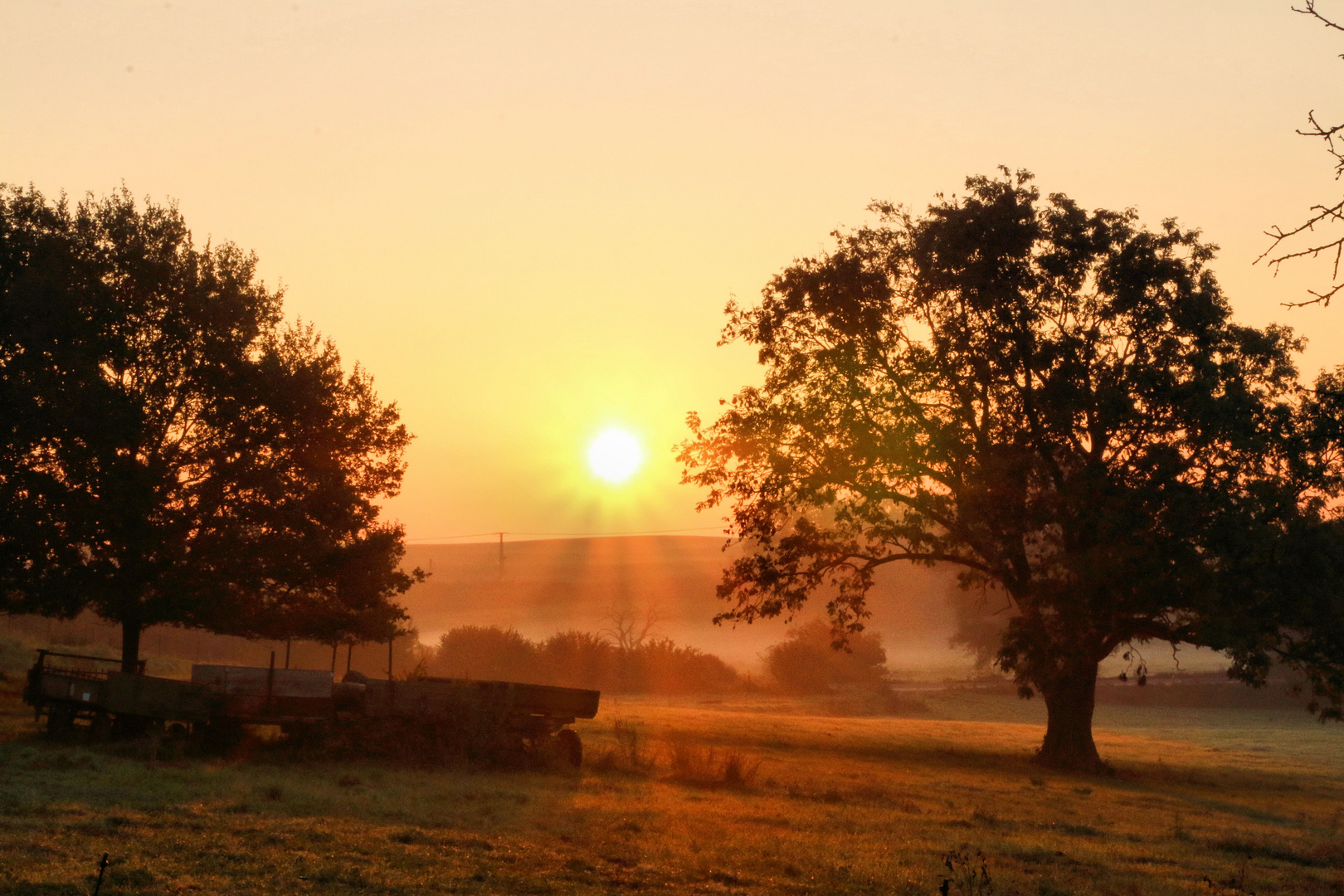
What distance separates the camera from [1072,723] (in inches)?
1264

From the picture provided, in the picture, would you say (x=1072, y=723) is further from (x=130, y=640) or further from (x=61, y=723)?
(x=130, y=640)

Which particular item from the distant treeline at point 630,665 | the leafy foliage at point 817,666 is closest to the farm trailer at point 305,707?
the distant treeline at point 630,665

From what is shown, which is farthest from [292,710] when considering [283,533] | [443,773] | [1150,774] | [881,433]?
[1150,774]

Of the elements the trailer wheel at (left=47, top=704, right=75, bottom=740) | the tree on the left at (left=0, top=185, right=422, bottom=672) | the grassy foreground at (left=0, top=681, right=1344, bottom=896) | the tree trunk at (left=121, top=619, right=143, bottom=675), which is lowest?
the grassy foreground at (left=0, top=681, right=1344, bottom=896)

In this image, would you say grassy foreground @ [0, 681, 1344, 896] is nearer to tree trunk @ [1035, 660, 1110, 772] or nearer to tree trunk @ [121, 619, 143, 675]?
tree trunk @ [1035, 660, 1110, 772]

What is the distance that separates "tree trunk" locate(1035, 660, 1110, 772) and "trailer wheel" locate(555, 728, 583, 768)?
49.2 ft

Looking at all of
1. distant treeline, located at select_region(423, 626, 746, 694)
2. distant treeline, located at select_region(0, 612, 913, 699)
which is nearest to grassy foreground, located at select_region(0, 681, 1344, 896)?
distant treeline, located at select_region(0, 612, 913, 699)

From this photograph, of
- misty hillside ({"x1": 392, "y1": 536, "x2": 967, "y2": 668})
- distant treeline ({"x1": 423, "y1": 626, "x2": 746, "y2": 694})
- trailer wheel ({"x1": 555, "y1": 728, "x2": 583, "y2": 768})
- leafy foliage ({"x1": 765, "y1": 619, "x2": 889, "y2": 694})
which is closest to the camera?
trailer wheel ({"x1": 555, "y1": 728, "x2": 583, "y2": 768})

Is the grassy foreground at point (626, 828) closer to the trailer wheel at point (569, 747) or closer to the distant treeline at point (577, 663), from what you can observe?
the trailer wheel at point (569, 747)

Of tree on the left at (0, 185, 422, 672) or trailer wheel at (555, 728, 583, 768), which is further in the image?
tree on the left at (0, 185, 422, 672)

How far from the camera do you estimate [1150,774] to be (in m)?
32.7

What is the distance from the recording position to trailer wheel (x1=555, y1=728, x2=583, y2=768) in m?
23.5

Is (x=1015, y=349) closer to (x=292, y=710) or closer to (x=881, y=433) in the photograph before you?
(x=881, y=433)

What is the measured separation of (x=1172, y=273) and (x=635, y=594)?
149 meters
